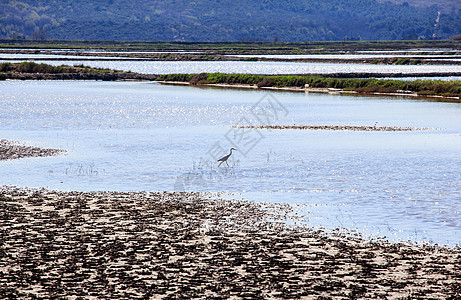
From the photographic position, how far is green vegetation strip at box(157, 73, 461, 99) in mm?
63719

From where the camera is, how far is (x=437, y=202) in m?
18.1

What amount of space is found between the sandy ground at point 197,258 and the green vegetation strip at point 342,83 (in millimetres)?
49344

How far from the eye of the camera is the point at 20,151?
89.8ft

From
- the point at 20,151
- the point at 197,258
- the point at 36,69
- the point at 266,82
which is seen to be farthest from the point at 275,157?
the point at 36,69

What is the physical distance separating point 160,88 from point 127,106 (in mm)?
23333

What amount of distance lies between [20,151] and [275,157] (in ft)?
32.0

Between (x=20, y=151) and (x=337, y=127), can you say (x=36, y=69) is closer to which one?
(x=337, y=127)

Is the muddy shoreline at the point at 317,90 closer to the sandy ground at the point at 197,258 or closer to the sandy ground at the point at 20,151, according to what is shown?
the sandy ground at the point at 20,151

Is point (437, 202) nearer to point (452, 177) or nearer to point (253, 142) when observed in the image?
point (452, 177)

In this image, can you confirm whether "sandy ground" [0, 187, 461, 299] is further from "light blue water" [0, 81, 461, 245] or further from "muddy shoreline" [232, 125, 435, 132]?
"muddy shoreline" [232, 125, 435, 132]

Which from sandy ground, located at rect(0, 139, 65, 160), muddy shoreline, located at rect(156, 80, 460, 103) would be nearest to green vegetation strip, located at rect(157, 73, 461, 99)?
muddy shoreline, located at rect(156, 80, 460, 103)

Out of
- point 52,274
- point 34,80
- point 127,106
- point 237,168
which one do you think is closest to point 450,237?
point 52,274

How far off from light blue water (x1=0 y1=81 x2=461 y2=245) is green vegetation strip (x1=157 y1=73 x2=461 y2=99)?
9.87 m

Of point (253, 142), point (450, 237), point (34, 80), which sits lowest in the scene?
point (34, 80)
